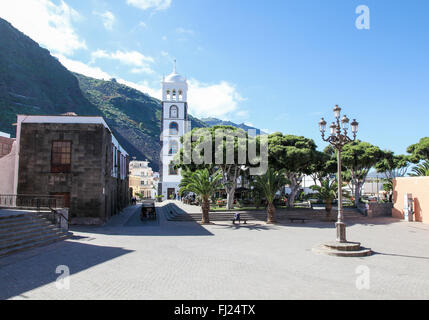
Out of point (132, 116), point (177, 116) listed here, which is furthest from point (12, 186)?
point (132, 116)

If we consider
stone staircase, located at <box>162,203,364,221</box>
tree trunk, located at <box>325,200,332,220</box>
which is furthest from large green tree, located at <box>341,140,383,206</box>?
tree trunk, located at <box>325,200,332,220</box>

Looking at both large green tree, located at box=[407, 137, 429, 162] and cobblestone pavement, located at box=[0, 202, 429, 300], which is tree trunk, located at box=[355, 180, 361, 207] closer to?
large green tree, located at box=[407, 137, 429, 162]

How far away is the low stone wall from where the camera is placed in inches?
1138

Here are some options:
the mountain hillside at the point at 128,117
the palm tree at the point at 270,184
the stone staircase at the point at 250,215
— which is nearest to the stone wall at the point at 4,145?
the stone staircase at the point at 250,215

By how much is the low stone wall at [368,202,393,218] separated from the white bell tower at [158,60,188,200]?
125 ft

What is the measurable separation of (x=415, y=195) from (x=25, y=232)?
28.3 meters

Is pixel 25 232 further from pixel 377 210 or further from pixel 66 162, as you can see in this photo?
pixel 377 210

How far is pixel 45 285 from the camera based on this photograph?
6.98m

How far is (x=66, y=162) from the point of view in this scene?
20.1 meters

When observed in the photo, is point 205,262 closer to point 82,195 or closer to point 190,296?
point 190,296

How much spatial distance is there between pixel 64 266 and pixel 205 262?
13.6 feet

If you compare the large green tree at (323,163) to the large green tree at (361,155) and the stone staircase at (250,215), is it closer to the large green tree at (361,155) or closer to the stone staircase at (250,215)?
the large green tree at (361,155)

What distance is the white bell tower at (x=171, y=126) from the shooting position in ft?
198

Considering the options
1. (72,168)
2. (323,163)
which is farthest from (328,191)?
(72,168)
